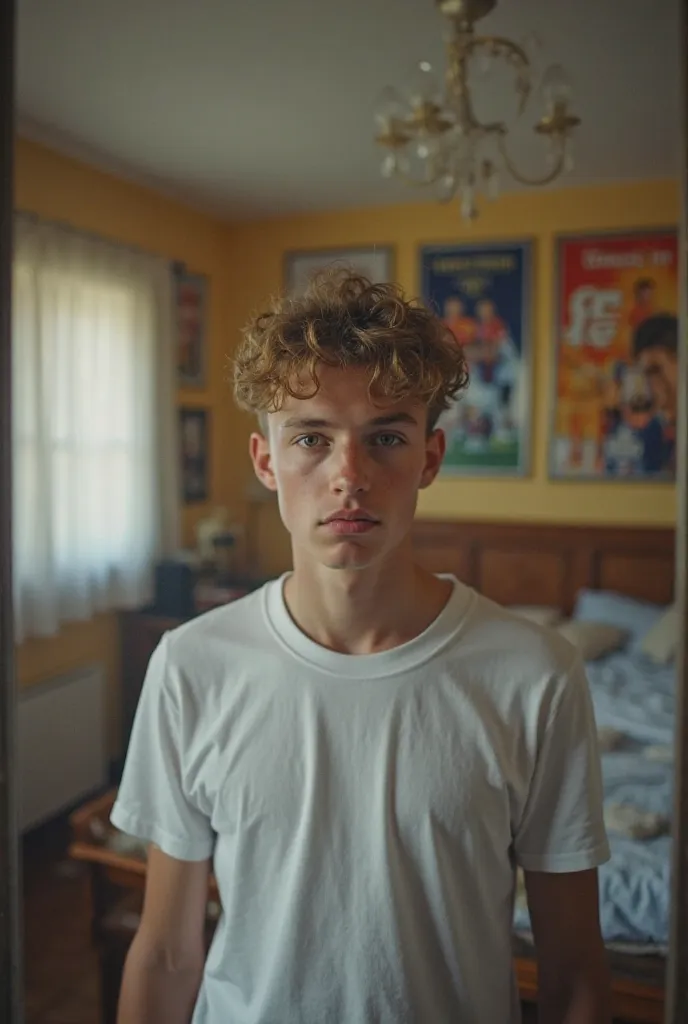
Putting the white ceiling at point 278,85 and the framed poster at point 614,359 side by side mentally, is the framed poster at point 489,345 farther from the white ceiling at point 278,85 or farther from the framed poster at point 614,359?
the white ceiling at point 278,85

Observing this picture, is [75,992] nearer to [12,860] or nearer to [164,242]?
[12,860]

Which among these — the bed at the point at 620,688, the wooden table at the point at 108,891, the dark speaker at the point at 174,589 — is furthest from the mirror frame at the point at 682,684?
the wooden table at the point at 108,891

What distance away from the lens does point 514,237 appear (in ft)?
8.25

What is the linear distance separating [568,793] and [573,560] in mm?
2362

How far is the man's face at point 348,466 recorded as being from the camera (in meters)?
0.67

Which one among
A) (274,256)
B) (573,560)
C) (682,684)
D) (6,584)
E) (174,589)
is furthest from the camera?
(573,560)

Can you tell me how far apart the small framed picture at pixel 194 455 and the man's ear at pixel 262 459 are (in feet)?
1.56

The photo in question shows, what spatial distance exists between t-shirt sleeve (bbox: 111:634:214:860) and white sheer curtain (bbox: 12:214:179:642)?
3.48 feet

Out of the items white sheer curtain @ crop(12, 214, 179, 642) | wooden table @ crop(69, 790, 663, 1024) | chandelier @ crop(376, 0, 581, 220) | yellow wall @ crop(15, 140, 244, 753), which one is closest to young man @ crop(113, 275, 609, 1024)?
yellow wall @ crop(15, 140, 244, 753)

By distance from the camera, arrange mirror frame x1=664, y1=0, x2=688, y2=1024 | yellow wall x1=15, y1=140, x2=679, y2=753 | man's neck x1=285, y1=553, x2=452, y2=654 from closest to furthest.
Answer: mirror frame x1=664, y1=0, x2=688, y2=1024 < man's neck x1=285, y1=553, x2=452, y2=654 < yellow wall x1=15, y1=140, x2=679, y2=753

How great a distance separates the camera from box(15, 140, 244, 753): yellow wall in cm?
119

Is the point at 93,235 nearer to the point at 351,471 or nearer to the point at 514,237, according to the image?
the point at 514,237

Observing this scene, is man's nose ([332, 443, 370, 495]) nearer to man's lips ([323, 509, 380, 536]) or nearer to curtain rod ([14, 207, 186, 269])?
man's lips ([323, 509, 380, 536])

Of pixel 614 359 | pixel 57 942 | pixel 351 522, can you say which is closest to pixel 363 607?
pixel 351 522
